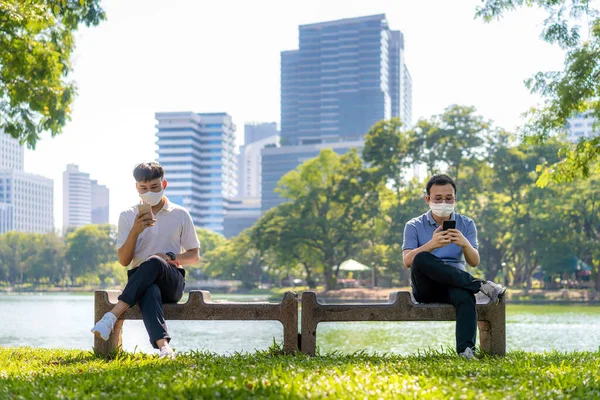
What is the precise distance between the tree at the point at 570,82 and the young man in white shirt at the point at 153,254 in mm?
6873

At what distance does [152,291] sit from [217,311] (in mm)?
473

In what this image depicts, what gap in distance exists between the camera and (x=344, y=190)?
1734 inches

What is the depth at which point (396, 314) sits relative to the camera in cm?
533

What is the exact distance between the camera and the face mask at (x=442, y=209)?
5434mm

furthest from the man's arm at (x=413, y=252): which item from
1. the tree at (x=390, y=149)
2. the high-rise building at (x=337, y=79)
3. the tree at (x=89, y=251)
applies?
the high-rise building at (x=337, y=79)

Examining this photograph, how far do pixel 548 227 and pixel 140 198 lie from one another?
37893 millimetres

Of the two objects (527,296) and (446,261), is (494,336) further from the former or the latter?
(527,296)

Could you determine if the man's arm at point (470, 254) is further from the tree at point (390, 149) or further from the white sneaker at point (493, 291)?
the tree at point (390, 149)

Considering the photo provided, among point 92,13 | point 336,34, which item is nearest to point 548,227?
point 92,13

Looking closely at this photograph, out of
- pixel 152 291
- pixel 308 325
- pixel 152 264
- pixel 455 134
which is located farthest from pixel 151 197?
pixel 455 134

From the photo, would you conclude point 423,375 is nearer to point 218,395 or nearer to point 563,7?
point 218,395

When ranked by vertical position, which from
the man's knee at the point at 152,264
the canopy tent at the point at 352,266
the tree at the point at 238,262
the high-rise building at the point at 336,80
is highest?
the high-rise building at the point at 336,80

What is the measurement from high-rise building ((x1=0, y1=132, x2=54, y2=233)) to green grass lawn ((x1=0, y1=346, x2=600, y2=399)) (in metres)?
153

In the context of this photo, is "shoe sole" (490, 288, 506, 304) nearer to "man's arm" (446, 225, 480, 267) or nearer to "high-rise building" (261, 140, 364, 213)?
"man's arm" (446, 225, 480, 267)
